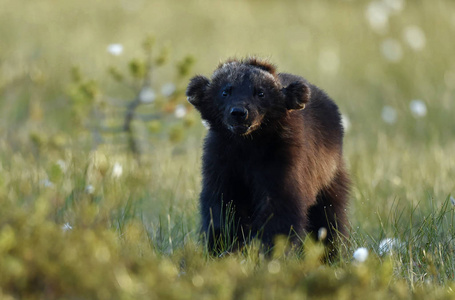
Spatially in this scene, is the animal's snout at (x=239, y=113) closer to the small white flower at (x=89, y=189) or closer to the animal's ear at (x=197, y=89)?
the animal's ear at (x=197, y=89)

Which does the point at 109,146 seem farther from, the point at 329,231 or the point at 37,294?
the point at 37,294

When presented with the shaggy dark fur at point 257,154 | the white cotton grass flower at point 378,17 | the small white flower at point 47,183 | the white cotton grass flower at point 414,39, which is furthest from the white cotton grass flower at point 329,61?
the shaggy dark fur at point 257,154

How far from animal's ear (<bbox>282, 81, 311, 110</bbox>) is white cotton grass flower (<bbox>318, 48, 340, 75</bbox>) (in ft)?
21.3

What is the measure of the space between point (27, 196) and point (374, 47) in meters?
7.29

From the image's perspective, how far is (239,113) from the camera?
3895mm

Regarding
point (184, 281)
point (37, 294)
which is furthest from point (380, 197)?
point (37, 294)

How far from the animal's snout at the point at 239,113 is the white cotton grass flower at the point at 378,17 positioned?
8038 mm

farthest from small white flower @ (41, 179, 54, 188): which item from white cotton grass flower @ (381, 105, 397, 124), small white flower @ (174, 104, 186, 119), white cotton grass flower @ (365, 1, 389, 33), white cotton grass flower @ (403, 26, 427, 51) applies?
white cotton grass flower @ (365, 1, 389, 33)

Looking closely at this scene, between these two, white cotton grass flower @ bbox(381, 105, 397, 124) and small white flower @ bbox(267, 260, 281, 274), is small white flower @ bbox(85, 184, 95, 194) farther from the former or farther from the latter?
white cotton grass flower @ bbox(381, 105, 397, 124)

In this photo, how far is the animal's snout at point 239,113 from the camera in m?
3.89

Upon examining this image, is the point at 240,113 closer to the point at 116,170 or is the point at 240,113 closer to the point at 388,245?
the point at 388,245

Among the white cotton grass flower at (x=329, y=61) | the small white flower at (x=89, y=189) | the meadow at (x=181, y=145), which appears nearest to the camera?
the meadow at (x=181, y=145)

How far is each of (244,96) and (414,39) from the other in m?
7.18

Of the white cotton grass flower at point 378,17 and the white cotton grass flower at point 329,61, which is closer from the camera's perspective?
the white cotton grass flower at point 329,61
